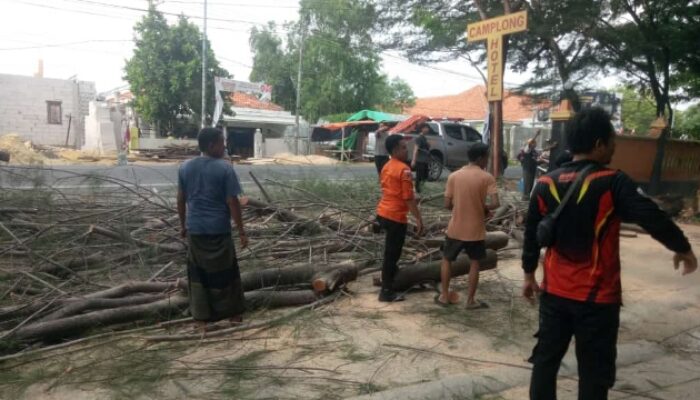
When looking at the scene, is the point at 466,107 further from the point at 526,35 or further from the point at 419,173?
the point at 419,173

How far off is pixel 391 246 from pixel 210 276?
1749mm

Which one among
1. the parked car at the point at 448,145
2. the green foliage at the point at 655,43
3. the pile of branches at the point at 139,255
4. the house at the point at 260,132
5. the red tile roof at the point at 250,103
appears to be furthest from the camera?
the red tile roof at the point at 250,103

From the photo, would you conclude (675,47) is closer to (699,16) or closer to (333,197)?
(699,16)

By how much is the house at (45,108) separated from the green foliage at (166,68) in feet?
11.7

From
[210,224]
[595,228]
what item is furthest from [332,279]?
[595,228]

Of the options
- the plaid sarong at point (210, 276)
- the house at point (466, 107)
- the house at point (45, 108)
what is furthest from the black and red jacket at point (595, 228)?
the house at point (466, 107)

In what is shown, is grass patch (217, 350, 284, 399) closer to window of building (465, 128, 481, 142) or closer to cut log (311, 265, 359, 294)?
cut log (311, 265, 359, 294)

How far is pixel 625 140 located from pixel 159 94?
24.9m

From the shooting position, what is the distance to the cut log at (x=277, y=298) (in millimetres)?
4836

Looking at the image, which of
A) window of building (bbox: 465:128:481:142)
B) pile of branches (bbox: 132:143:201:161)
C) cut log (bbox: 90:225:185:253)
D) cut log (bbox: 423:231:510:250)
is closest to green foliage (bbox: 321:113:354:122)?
pile of branches (bbox: 132:143:201:161)

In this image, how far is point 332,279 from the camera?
502 centimetres

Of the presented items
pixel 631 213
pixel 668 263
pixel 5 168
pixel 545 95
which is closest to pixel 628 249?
pixel 668 263

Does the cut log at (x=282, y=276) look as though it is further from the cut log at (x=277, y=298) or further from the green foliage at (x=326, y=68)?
the green foliage at (x=326, y=68)

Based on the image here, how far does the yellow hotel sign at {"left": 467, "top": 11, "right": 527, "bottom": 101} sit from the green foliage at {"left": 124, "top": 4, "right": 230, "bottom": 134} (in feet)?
72.0
